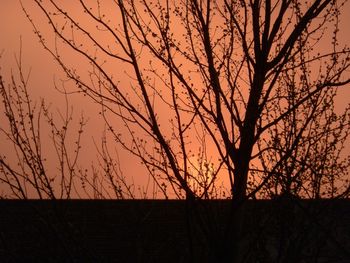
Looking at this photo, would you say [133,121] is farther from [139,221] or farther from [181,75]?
[139,221]

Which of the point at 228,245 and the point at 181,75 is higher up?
the point at 181,75

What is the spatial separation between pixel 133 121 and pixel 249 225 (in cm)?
154

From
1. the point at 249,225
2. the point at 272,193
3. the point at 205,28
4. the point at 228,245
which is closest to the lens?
the point at 228,245

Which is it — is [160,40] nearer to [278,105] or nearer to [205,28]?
[205,28]

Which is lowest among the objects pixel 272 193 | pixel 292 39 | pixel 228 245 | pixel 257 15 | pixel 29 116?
pixel 228 245

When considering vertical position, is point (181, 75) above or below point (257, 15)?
below

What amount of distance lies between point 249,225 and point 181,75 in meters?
1.58

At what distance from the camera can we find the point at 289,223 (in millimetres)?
5566

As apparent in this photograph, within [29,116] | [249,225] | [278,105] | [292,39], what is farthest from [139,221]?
[292,39]

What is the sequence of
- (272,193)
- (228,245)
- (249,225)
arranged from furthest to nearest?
(272,193)
(249,225)
(228,245)

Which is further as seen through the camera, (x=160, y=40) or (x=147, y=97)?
(x=160, y=40)

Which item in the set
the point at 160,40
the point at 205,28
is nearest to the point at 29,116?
the point at 160,40

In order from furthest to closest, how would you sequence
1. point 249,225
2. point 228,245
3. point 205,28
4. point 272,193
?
1. point 272,193
2. point 249,225
3. point 205,28
4. point 228,245

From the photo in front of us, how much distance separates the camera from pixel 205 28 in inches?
183
